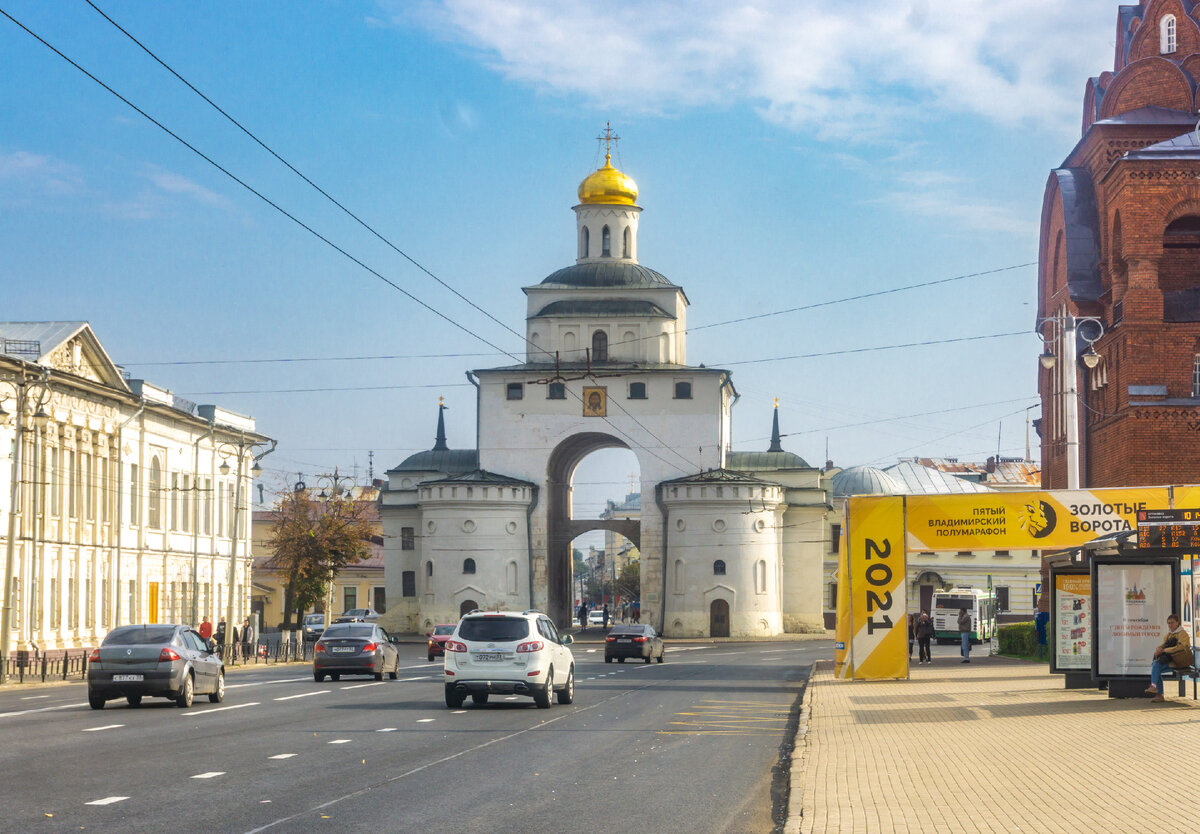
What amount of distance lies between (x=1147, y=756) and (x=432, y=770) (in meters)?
6.73

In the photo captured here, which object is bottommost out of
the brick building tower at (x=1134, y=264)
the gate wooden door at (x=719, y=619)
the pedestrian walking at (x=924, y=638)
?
the gate wooden door at (x=719, y=619)

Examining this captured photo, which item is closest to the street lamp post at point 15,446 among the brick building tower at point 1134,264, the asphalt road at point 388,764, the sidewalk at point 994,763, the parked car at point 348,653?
the parked car at point 348,653

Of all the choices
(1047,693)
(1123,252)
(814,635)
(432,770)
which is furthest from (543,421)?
(432,770)

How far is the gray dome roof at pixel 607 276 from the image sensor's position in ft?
284

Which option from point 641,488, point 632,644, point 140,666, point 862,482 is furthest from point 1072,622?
point 862,482

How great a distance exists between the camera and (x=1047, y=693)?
83.4 feet

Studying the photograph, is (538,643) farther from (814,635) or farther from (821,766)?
(814,635)

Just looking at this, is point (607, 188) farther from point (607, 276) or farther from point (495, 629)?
point (495, 629)

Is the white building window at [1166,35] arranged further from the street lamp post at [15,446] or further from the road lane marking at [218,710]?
the road lane marking at [218,710]

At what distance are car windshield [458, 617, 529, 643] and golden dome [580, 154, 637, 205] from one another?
2616 inches

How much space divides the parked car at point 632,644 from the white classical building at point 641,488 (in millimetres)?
27707

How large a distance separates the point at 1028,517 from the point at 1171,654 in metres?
9.50

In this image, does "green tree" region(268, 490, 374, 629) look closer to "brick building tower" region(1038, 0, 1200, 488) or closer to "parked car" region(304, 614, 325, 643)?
"parked car" region(304, 614, 325, 643)

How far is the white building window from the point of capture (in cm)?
4938
